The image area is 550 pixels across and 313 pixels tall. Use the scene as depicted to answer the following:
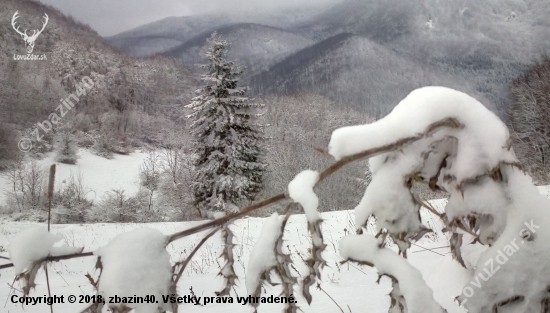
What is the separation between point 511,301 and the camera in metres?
0.47

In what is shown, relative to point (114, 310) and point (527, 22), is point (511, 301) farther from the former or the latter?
point (527, 22)

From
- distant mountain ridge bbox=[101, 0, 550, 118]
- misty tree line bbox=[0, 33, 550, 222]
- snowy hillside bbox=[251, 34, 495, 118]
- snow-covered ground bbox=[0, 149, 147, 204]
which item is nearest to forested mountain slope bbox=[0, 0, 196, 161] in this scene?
misty tree line bbox=[0, 33, 550, 222]

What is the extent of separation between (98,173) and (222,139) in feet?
52.8

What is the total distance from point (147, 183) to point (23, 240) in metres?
30.4

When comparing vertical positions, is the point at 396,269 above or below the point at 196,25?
below

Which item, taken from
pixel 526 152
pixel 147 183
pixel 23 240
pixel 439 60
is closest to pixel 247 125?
pixel 147 183

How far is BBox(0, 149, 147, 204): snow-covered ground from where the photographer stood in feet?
88.3

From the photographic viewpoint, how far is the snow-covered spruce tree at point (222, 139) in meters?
20.6

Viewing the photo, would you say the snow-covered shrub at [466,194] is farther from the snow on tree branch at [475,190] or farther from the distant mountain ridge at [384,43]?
the distant mountain ridge at [384,43]

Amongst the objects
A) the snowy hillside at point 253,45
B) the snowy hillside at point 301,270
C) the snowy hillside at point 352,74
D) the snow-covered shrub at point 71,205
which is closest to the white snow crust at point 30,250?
the snowy hillside at point 301,270

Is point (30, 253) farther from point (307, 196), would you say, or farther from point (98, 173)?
point (98, 173)

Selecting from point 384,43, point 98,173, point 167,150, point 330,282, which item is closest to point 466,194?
point 330,282

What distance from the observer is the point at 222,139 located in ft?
68.5

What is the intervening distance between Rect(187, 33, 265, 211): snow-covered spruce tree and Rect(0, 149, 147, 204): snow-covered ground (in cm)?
953
